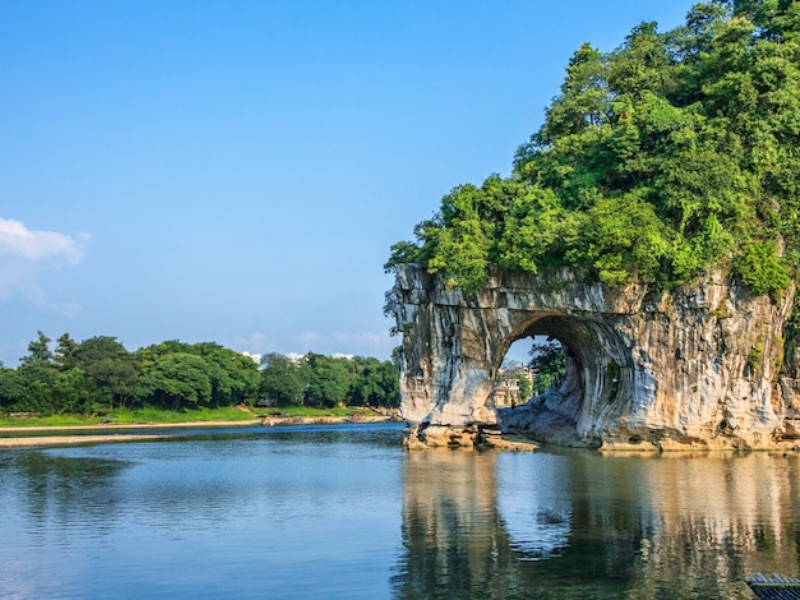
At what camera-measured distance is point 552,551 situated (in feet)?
58.7

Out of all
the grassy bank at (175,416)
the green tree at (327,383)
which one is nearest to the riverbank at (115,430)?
the grassy bank at (175,416)

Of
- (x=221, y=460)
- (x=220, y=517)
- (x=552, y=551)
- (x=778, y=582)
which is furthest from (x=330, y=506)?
(x=221, y=460)

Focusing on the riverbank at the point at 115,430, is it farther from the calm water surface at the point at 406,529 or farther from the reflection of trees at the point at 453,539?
the reflection of trees at the point at 453,539

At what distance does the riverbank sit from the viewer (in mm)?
53688

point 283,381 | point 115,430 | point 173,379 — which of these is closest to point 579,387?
point 115,430

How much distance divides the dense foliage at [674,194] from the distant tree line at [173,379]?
132ft

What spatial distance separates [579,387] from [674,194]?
1386cm

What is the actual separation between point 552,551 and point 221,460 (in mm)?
25123

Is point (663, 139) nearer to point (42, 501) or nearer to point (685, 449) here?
point (685, 449)

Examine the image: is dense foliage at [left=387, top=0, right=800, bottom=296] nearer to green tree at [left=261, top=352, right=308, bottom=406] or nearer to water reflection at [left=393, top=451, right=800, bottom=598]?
water reflection at [left=393, top=451, right=800, bottom=598]

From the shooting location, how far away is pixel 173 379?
78938 millimetres

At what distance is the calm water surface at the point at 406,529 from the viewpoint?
15570 mm

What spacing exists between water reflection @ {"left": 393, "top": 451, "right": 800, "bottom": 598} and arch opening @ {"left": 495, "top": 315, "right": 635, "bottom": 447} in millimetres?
8794

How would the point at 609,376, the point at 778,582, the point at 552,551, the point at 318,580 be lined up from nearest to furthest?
1. the point at 778,582
2. the point at 318,580
3. the point at 552,551
4. the point at 609,376
